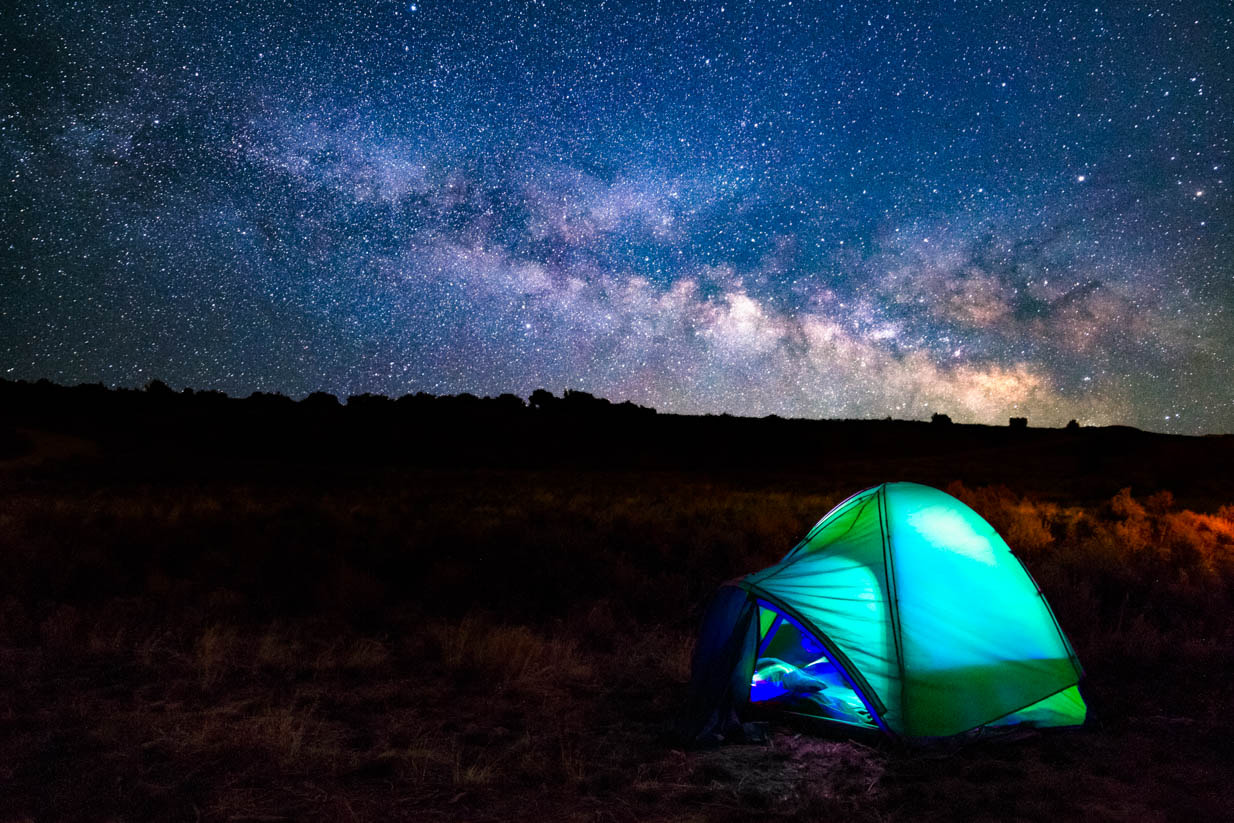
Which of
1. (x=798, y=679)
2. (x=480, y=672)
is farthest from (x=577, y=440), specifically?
(x=798, y=679)

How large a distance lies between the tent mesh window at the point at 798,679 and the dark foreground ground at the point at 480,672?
44cm

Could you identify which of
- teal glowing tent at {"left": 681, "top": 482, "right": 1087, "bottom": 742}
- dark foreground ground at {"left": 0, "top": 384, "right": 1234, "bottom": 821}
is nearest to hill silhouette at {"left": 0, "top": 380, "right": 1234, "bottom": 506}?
dark foreground ground at {"left": 0, "top": 384, "right": 1234, "bottom": 821}

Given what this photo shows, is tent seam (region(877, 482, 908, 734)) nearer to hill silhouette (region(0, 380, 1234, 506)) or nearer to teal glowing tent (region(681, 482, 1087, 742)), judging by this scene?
teal glowing tent (region(681, 482, 1087, 742))

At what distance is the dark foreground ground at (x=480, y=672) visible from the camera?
15.0 ft

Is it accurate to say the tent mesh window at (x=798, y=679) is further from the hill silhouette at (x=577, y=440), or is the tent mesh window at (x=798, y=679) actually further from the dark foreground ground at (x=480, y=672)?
the hill silhouette at (x=577, y=440)

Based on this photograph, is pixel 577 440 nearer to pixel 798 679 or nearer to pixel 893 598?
pixel 798 679

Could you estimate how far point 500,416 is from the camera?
6219cm

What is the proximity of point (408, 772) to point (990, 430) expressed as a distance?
73.2 meters

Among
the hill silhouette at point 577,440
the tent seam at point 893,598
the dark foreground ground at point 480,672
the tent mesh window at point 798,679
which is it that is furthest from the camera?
the hill silhouette at point 577,440

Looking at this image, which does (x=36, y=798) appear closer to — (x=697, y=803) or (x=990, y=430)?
(x=697, y=803)

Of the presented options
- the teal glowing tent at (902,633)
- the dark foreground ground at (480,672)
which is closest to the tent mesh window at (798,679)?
the teal glowing tent at (902,633)

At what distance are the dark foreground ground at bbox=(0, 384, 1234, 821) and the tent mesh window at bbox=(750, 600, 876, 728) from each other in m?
0.44

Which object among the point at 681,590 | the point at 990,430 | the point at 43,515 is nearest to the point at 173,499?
the point at 43,515

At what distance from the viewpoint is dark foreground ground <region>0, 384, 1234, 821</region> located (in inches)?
180
